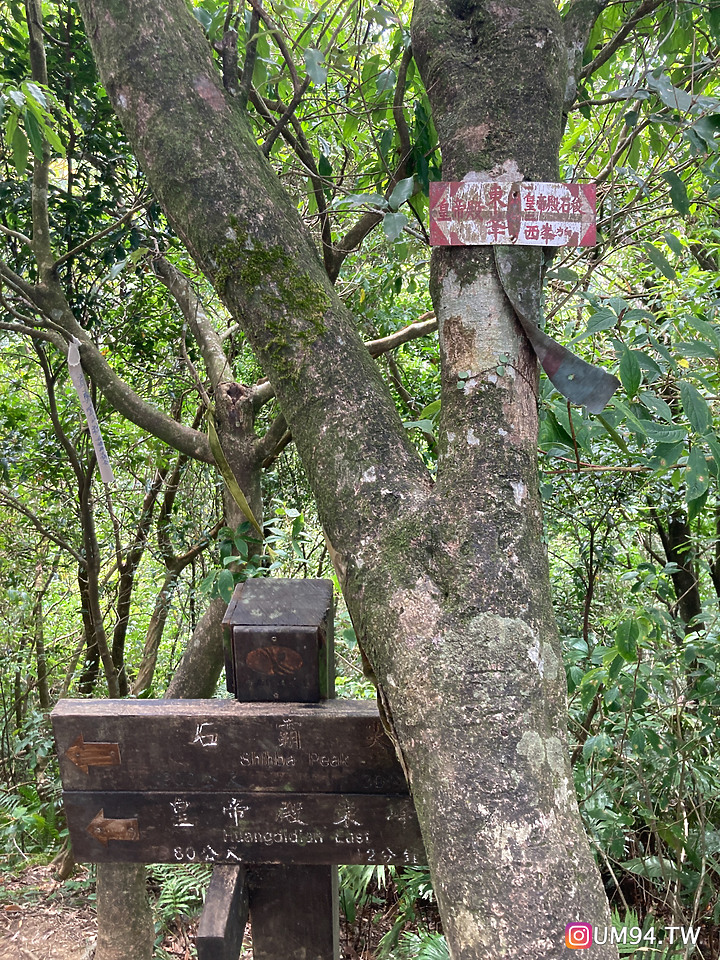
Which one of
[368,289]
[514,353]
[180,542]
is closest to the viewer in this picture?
[514,353]

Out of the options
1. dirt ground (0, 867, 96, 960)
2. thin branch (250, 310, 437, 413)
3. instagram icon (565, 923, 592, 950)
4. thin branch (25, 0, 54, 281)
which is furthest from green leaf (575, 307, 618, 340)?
dirt ground (0, 867, 96, 960)

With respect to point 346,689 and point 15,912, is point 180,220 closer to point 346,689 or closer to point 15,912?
point 346,689

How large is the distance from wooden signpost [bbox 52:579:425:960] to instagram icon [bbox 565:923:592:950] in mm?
Result: 565

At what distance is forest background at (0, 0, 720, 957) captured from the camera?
1.66 meters

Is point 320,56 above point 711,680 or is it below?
above

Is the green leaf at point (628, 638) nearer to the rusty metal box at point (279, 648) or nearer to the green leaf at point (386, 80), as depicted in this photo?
the rusty metal box at point (279, 648)

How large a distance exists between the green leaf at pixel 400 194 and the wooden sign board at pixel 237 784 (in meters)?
0.95

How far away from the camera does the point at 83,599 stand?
409cm

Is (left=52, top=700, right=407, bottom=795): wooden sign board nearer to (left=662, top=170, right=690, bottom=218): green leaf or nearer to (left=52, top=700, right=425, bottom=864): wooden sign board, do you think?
(left=52, top=700, right=425, bottom=864): wooden sign board

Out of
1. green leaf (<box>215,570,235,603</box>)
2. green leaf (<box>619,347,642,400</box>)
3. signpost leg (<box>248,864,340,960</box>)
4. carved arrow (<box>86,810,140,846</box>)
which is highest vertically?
green leaf (<box>619,347,642,400</box>)

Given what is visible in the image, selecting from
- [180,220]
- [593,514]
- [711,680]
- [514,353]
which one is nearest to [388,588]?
[514,353]

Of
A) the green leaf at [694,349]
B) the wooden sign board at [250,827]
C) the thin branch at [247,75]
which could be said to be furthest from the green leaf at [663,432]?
the thin branch at [247,75]

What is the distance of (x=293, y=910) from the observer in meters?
1.51

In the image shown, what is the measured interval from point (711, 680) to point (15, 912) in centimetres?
360
